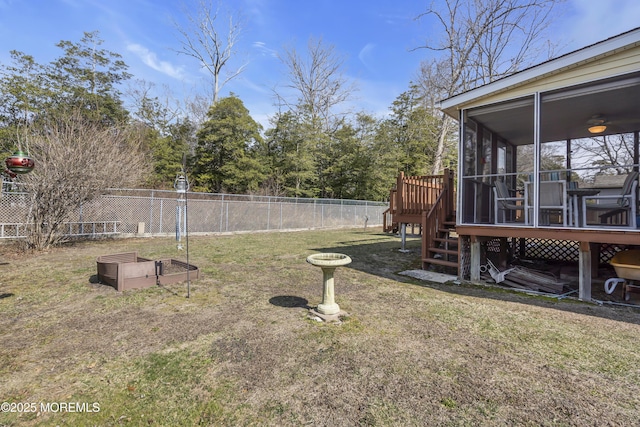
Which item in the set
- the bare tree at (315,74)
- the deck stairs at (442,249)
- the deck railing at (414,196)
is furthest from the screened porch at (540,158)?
the bare tree at (315,74)

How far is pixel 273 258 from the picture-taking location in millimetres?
7340

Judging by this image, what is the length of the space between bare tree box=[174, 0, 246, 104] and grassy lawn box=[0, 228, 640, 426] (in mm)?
21142

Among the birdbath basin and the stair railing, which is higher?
the stair railing

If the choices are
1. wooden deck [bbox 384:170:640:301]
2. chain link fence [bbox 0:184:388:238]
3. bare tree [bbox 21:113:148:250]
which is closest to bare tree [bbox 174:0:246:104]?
chain link fence [bbox 0:184:388:238]

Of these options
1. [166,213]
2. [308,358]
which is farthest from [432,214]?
[166,213]

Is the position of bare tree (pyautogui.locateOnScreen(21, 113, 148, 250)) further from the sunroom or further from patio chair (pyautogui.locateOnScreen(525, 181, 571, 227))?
patio chair (pyautogui.locateOnScreen(525, 181, 571, 227))

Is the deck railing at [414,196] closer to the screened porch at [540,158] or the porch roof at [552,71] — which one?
the screened porch at [540,158]

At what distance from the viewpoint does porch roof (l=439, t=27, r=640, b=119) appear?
3916 millimetres

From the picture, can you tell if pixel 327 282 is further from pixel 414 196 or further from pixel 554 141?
pixel 554 141

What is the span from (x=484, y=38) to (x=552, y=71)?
14.0 m

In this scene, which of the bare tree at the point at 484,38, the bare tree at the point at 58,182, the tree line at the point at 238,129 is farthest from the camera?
the tree line at the point at 238,129

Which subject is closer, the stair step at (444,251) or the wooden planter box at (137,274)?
the wooden planter box at (137,274)

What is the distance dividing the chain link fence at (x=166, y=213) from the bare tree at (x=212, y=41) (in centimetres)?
1195

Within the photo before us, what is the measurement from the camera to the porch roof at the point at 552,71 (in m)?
3.92
